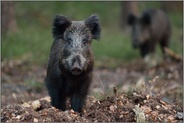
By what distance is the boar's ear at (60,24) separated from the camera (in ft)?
22.5

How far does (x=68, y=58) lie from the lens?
6.31 meters

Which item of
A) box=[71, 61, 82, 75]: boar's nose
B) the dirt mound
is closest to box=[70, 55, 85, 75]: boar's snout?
Result: box=[71, 61, 82, 75]: boar's nose

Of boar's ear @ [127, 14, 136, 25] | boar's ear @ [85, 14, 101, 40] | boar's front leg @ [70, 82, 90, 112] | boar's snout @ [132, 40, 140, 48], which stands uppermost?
boar's ear @ [85, 14, 101, 40]

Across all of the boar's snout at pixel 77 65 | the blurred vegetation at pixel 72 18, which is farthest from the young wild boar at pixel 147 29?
the boar's snout at pixel 77 65

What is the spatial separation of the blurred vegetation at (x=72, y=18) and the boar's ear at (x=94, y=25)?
6.53 meters

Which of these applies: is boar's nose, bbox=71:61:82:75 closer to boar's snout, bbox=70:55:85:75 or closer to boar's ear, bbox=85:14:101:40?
boar's snout, bbox=70:55:85:75

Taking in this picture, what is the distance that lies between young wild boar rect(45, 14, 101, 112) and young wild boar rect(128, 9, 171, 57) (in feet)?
32.0

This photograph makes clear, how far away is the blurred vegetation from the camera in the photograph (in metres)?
14.7

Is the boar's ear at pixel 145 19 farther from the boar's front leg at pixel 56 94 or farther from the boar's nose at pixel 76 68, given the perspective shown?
the boar's nose at pixel 76 68

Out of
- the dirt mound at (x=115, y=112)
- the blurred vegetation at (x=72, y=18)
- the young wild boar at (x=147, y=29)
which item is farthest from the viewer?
the young wild boar at (x=147, y=29)

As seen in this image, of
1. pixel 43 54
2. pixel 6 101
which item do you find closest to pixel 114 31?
pixel 43 54

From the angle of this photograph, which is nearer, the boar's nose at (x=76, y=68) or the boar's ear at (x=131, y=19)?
the boar's nose at (x=76, y=68)

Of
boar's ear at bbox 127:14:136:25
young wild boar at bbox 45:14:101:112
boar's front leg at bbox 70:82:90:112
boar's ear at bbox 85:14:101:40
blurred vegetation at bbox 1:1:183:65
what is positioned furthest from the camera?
boar's ear at bbox 127:14:136:25

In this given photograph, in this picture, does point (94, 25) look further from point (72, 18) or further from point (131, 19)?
point (72, 18)
